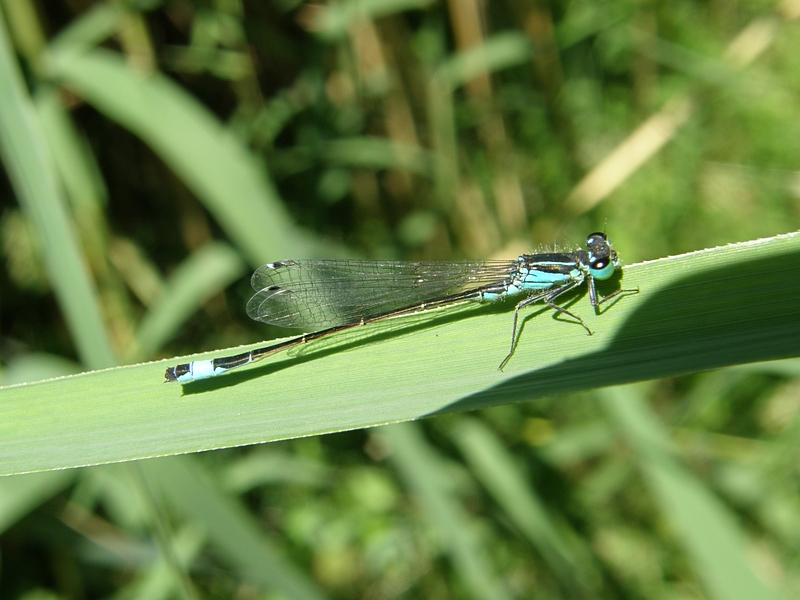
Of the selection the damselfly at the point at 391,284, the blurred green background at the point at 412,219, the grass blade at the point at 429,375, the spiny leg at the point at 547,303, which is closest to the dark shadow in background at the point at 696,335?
the grass blade at the point at 429,375

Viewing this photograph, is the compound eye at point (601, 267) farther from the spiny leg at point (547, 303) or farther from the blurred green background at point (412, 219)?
the blurred green background at point (412, 219)

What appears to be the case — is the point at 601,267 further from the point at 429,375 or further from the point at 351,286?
the point at 351,286

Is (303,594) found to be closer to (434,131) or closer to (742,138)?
(434,131)

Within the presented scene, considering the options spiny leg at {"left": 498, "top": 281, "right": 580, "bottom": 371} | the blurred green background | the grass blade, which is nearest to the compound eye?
spiny leg at {"left": 498, "top": 281, "right": 580, "bottom": 371}

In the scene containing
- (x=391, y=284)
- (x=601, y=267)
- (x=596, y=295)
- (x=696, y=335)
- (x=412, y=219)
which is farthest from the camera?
(x=412, y=219)

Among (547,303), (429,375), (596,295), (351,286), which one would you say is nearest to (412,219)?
(351,286)

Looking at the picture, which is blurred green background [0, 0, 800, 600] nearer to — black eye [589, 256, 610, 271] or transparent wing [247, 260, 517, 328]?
transparent wing [247, 260, 517, 328]

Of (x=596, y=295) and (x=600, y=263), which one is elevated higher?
(x=600, y=263)
